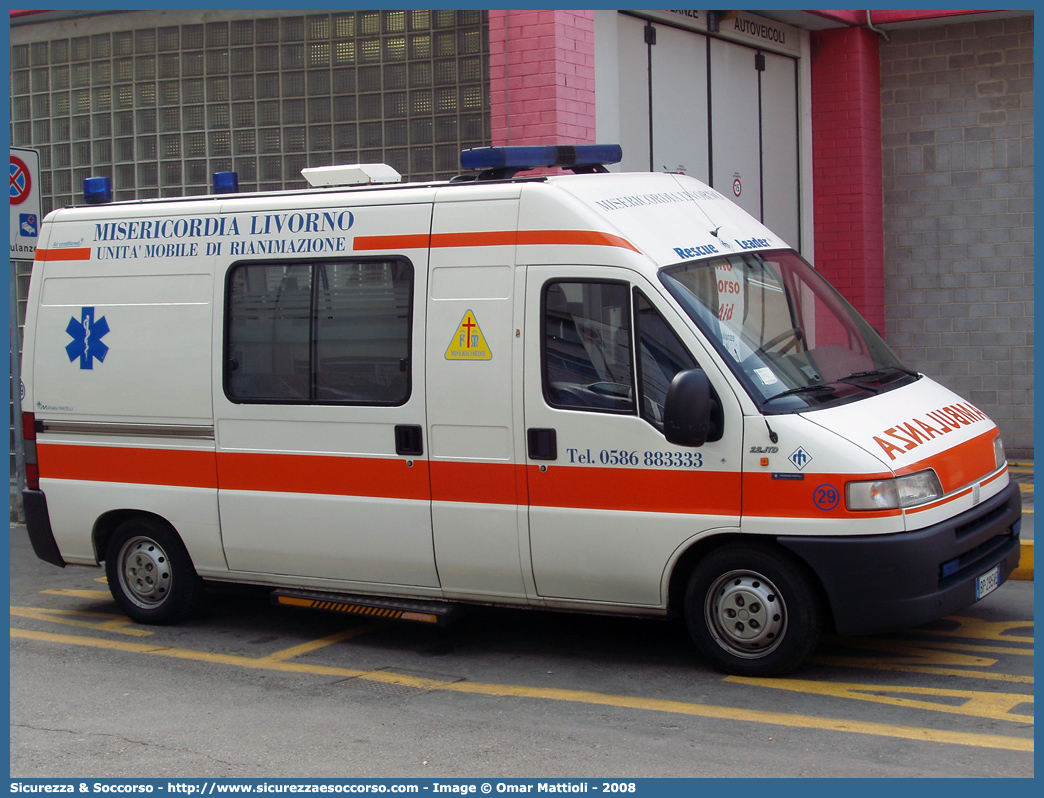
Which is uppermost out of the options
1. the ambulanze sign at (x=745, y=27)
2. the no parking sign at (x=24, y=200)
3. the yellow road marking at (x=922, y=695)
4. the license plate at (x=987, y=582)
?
the ambulanze sign at (x=745, y=27)

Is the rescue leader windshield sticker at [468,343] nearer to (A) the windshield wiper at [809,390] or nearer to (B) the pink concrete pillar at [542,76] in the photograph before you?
(A) the windshield wiper at [809,390]

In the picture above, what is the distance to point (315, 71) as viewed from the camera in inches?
455

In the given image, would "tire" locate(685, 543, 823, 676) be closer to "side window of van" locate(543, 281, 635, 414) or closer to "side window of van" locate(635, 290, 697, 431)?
"side window of van" locate(635, 290, 697, 431)

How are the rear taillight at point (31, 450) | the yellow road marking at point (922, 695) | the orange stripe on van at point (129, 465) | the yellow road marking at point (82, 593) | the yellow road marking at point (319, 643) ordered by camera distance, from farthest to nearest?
the yellow road marking at point (82, 593)
the rear taillight at point (31, 450)
the orange stripe on van at point (129, 465)
the yellow road marking at point (319, 643)
the yellow road marking at point (922, 695)

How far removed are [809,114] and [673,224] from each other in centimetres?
778

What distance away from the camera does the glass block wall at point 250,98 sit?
36.2ft

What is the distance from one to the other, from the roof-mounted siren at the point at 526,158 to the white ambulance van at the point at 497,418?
2 cm

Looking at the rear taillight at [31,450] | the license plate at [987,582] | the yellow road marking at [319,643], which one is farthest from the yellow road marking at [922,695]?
the rear taillight at [31,450]

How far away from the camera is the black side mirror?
5.74m

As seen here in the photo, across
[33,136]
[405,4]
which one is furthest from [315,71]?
[33,136]

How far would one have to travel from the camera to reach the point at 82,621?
800 cm

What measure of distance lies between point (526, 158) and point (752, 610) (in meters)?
2.71

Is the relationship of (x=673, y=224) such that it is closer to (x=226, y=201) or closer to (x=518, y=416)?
(x=518, y=416)
